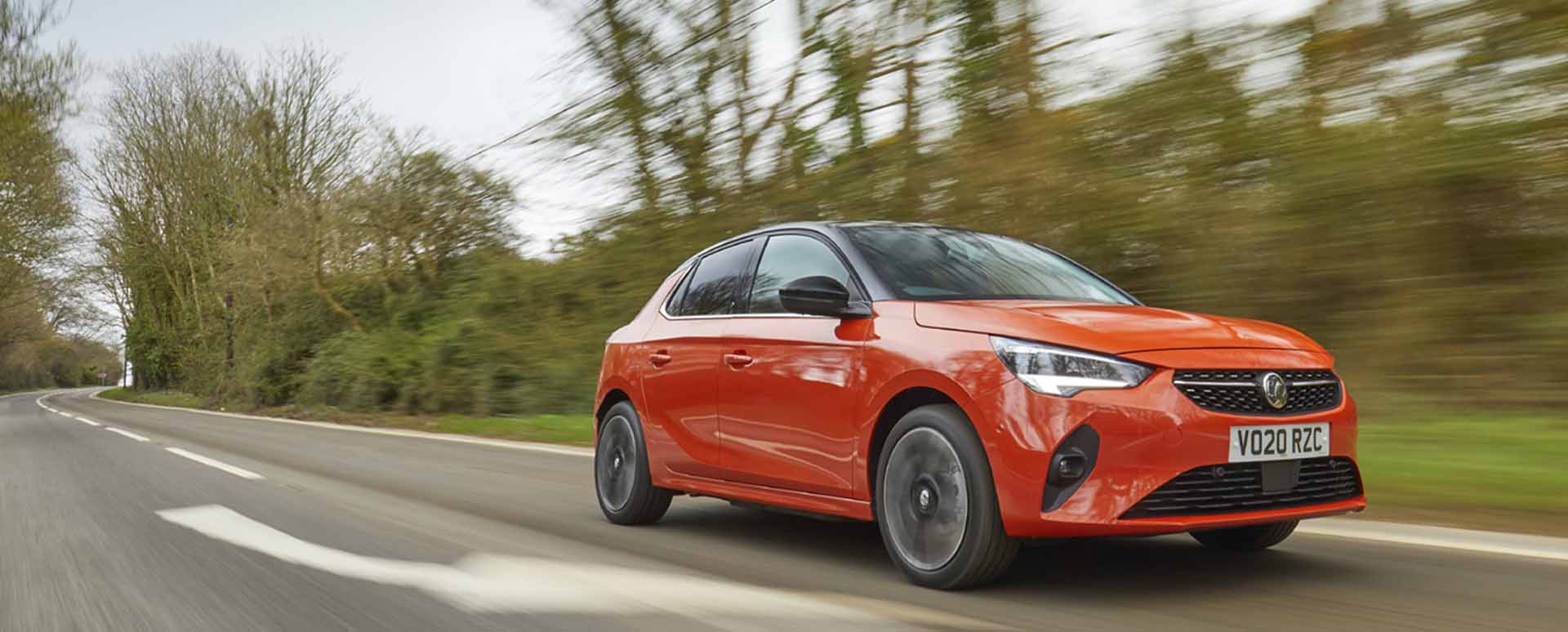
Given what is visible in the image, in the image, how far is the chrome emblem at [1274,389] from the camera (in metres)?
3.96

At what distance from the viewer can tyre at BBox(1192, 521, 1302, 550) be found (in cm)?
471

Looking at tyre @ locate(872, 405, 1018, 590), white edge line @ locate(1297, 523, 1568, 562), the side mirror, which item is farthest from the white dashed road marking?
white edge line @ locate(1297, 523, 1568, 562)

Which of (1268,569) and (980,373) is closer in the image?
(980,373)

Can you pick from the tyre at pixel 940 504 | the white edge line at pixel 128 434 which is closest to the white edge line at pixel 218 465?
the white edge line at pixel 128 434

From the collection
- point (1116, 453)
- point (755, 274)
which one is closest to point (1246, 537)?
point (1116, 453)

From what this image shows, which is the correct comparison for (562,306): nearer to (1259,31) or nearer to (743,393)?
(1259,31)

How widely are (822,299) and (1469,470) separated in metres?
3.61

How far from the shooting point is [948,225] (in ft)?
32.3

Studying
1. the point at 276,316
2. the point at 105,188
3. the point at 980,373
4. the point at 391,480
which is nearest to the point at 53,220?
the point at 105,188

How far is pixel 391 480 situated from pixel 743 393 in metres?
4.87

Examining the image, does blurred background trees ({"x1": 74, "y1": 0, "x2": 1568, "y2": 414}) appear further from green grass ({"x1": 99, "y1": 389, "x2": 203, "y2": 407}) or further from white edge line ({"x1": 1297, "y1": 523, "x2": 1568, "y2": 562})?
green grass ({"x1": 99, "y1": 389, "x2": 203, "y2": 407})

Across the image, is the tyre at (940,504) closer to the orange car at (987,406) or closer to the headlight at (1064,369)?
the orange car at (987,406)

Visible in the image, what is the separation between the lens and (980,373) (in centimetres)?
406

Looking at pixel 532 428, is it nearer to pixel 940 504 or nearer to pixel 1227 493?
pixel 940 504
